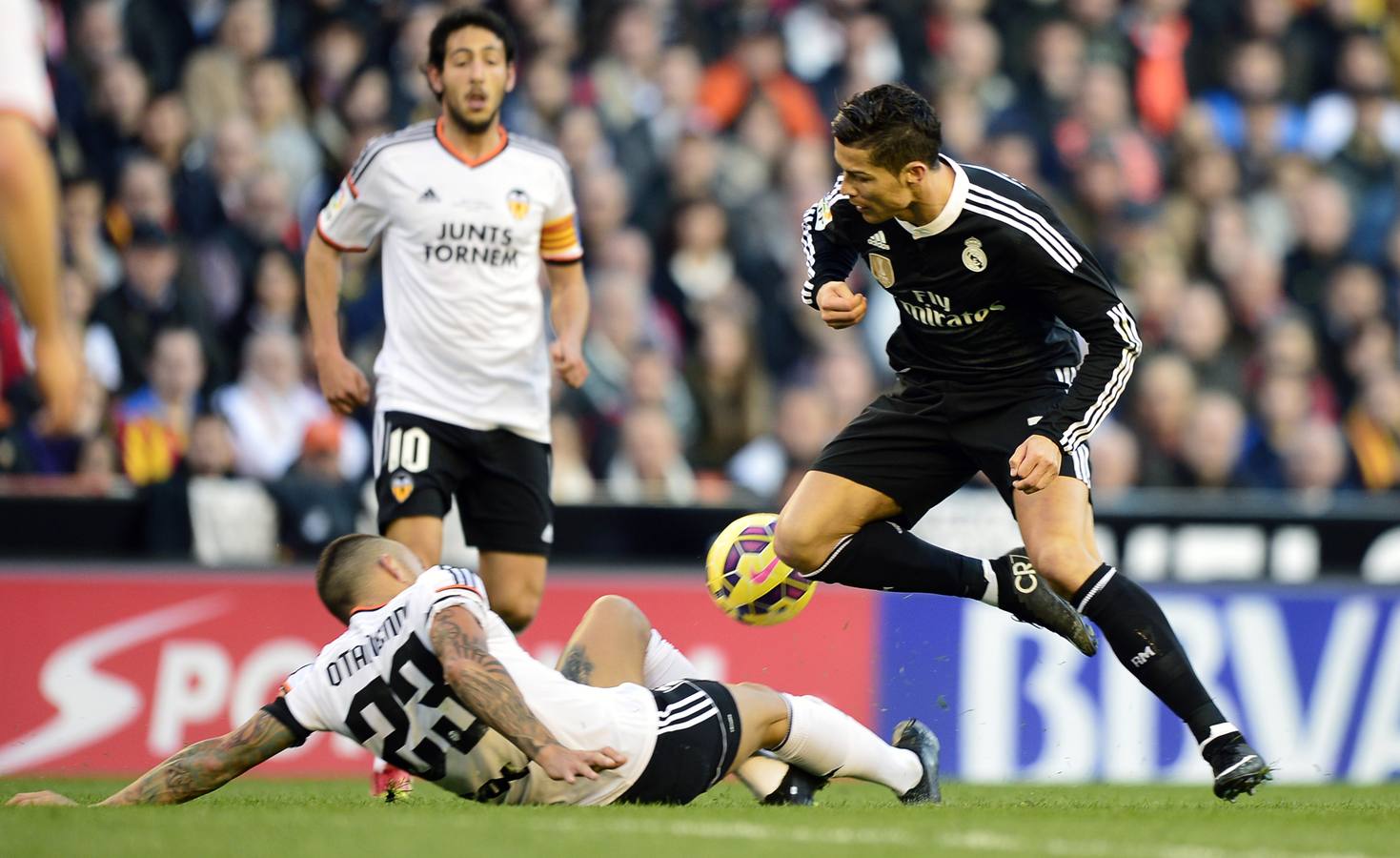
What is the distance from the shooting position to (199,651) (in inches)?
363

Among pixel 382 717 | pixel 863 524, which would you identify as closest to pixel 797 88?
pixel 863 524

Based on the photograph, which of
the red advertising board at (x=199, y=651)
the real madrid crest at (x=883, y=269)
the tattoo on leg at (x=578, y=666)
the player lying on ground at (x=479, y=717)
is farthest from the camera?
the red advertising board at (x=199, y=651)

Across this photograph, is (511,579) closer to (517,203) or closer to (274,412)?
(517,203)

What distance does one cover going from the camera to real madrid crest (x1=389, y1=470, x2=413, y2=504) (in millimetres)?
7530

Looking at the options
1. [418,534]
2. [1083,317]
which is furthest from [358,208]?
[1083,317]

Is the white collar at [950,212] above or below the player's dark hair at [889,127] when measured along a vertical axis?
below

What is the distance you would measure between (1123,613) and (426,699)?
2.24 m

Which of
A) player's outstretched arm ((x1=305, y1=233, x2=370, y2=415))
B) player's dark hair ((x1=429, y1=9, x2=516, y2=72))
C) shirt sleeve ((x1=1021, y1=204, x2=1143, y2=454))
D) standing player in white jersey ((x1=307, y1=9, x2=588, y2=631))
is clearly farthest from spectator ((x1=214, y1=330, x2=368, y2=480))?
shirt sleeve ((x1=1021, y1=204, x2=1143, y2=454))

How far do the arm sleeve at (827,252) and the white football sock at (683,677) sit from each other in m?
1.30

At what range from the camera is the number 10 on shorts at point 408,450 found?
7.58 meters

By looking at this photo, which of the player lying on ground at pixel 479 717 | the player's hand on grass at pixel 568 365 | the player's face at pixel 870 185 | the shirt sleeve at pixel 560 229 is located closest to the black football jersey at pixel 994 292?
the player's face at pixel 870 185

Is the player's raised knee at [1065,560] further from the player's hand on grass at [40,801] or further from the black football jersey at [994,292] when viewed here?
the player's hand on grass at [40,801]

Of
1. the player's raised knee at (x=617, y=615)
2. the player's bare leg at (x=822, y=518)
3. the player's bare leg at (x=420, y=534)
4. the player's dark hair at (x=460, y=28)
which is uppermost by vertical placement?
the player's dark hair at (x=460, y=28)

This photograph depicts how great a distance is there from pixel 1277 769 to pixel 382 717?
5.41m
